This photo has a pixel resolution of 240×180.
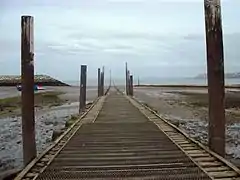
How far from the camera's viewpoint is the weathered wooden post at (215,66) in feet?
25.1

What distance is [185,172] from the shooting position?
633cm

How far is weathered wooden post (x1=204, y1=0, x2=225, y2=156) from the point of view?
764cm

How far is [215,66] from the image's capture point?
7688 millimetres

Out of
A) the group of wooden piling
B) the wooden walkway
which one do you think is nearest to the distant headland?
the wooden walkway

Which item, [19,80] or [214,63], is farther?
[19,80]

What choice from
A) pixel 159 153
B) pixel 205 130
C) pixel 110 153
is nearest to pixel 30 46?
pixel 110 153

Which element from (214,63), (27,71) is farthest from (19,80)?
(214,63)

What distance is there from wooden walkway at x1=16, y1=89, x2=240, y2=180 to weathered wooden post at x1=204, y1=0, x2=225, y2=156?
551 millimetres

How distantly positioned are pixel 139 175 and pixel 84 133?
5165 mm

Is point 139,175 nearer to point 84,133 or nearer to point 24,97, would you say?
point 24,97

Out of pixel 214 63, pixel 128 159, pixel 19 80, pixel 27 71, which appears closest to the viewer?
pixel 128 159

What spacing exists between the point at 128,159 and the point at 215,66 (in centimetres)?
243

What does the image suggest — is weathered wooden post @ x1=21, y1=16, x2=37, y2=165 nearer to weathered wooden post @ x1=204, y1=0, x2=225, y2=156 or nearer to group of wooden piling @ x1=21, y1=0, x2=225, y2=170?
group of wooden piling @ x1=21, y1=0, x2=225, y2=170

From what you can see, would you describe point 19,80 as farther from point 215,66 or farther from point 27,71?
point 215,66
